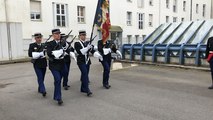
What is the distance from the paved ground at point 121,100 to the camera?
565cm

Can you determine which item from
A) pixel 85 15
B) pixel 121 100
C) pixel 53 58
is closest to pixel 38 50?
pixel 53 58

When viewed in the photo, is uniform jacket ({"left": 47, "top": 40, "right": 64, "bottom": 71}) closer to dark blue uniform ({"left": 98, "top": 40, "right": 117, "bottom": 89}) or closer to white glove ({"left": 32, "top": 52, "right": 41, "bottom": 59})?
white glove ({"left": 32, "top": 52, "right": 41, "bottom": 59})

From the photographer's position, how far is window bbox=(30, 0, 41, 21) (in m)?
20.9

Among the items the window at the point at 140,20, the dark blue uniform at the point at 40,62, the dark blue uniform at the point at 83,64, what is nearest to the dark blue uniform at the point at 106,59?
the dark blue uniform at the point at 83,64

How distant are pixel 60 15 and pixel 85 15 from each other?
2.86m

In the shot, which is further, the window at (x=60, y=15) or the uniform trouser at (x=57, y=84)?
the window at (x=60, y=15)

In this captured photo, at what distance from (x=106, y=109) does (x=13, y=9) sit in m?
15.9

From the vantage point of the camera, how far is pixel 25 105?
6.56 meters

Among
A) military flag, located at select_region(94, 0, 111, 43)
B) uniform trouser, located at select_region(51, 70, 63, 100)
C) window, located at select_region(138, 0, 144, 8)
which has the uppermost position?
window, located at select_region(138, 0, 144, 8)

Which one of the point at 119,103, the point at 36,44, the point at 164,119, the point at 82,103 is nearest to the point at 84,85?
the point at 82,103

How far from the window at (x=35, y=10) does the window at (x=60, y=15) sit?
136 centimetres

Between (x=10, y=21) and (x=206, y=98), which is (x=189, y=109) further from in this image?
(x=10, y=21)

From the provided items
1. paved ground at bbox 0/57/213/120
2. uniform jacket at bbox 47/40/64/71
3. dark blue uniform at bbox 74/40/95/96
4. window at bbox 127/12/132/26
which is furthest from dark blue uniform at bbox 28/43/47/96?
window at bbox 127/12/132/26

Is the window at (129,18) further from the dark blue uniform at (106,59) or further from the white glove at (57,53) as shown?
the white glove at (57,53)
